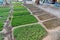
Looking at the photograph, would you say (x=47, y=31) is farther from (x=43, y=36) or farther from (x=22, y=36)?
(x=22, y=36)

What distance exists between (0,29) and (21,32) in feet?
4.20

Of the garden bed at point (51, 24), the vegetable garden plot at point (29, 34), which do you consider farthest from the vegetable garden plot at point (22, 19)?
the vegetable garden plot at point (29, 34)

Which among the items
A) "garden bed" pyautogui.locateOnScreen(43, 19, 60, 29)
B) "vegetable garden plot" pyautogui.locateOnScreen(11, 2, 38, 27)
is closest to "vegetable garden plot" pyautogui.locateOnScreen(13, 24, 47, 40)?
"garden bed" pyautogui.locateOnScreen(43, 19, 60, 29)

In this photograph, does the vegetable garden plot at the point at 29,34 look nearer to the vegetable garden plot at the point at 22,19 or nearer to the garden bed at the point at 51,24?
the garden bed at the point at 51,24

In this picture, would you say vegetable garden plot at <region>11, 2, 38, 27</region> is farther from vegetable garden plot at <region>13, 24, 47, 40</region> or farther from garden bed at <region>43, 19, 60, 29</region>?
vegetable garden plot at <region>13, 24, 47, 40</region>

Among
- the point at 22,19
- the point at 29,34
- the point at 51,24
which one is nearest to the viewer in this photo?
the point at 29,34

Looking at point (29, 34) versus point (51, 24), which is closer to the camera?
point (29, 34)

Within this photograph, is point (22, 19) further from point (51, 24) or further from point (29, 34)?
point (29, 34)

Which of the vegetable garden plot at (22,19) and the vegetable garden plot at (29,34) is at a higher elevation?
the vegetable garden plot at (29,34)

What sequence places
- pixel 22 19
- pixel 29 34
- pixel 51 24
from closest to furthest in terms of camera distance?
1. pixel 29 34
2. pixel 51 24
3. pixel 22 19

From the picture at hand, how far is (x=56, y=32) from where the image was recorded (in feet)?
23.0

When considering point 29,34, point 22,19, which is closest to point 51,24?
point 29,34

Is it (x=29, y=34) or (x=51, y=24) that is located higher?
(x=29, y=34)

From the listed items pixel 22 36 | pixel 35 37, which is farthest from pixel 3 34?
pixel 35 37
